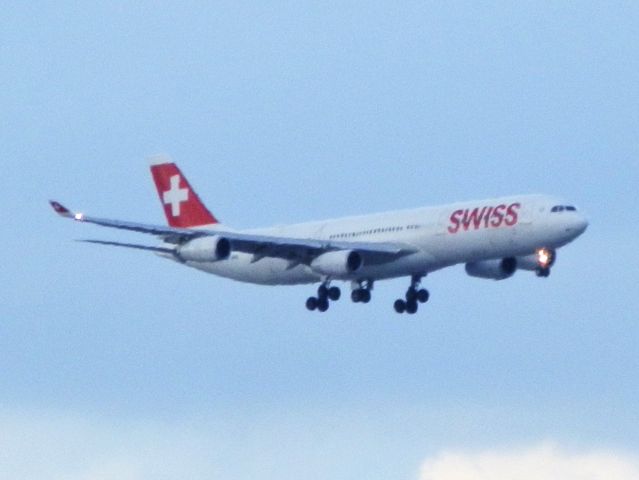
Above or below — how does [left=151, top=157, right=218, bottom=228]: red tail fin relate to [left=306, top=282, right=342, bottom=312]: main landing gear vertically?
above

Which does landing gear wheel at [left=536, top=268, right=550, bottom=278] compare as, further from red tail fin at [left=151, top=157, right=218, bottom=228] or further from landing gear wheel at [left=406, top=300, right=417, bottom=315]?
red tail fin at [left=151, top=157, right=218, bottom=228]

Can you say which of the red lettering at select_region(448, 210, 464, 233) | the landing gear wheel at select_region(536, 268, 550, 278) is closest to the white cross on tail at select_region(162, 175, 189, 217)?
the red lettering at select_region(448, 210, 464, 233)

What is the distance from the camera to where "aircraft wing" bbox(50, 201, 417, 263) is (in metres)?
113

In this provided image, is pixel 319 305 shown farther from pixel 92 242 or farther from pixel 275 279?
pixel 92 242

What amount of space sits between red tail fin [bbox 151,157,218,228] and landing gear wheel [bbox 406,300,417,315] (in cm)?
1400

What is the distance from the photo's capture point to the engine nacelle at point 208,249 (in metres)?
114

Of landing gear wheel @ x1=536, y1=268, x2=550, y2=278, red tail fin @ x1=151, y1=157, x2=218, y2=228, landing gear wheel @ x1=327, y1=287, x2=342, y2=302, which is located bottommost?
landing gear wheel @ x1=536, y1=268, x2=550, y2=278

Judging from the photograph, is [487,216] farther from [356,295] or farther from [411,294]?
[356,295]

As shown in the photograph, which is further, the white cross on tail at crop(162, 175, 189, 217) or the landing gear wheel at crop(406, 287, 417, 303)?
the white cross on tail at crop(162, 175, 189, 217)

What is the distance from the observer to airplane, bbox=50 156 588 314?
359 feet

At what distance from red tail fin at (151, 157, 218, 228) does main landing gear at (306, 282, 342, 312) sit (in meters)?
11.0

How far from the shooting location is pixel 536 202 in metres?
110

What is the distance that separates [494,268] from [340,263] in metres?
6.93

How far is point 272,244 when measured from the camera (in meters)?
116
